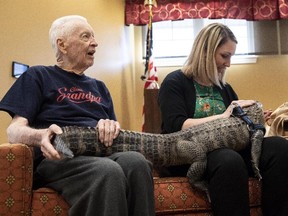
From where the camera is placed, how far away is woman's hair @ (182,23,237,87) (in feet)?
6.03

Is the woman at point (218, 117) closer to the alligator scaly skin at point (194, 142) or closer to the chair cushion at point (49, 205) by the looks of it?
the alligator scaly skin at point (194, 142)

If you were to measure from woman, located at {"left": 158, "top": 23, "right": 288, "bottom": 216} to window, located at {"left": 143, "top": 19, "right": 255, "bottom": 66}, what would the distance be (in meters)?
2.14

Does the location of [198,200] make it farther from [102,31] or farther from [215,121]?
[102,31]

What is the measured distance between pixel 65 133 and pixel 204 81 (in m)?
0.85

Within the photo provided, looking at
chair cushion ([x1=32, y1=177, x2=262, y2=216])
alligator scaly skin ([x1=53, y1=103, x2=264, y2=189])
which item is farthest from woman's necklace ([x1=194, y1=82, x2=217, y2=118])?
chair cushion ([x1=32, y1=177, x2=262, y2=216])

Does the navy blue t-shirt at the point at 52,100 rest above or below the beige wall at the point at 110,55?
below

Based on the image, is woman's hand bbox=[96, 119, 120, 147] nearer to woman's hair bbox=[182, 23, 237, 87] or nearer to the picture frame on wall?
woman's hair bbox=[182, 23, 237, 87]

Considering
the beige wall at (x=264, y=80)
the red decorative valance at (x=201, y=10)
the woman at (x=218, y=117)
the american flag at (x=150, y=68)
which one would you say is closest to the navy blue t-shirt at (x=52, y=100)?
the woman at (x=218, y=117)

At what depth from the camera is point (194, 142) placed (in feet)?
4.92

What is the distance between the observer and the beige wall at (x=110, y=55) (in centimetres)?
214

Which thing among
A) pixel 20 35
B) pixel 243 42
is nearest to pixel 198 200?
pixel 20 35

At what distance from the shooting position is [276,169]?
1.47 m

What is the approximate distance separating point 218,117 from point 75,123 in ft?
2.03

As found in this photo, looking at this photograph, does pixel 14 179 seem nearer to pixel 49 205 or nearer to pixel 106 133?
pixel 49 205
